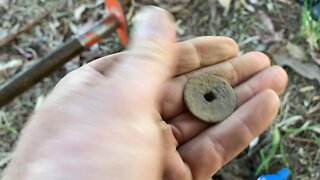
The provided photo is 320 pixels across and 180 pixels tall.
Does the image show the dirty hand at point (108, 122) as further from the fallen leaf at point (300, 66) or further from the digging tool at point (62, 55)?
the fallen leaf at point (300, 66)

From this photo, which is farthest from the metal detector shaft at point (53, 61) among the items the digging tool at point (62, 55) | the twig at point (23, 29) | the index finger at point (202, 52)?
the index finger at point (202, 52)

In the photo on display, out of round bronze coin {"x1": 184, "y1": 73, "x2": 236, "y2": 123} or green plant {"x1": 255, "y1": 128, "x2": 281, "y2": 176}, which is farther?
green plant {"x1": 255, "y1": 128, "x2": 281, "y2": 176}

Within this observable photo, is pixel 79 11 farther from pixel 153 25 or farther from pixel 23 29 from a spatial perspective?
pixel 153 25

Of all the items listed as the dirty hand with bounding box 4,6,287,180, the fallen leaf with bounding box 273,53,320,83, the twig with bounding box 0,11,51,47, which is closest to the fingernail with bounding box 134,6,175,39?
the dirty hand with bounding box 4,6,287,180

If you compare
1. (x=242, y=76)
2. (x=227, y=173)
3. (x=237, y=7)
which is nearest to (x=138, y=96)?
(x=242, y=76)

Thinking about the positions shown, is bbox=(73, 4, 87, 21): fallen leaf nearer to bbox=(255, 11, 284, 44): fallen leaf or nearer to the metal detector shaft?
the metal detector shaft

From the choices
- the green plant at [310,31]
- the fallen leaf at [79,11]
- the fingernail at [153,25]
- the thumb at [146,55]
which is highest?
the fingernail at [153,25]
